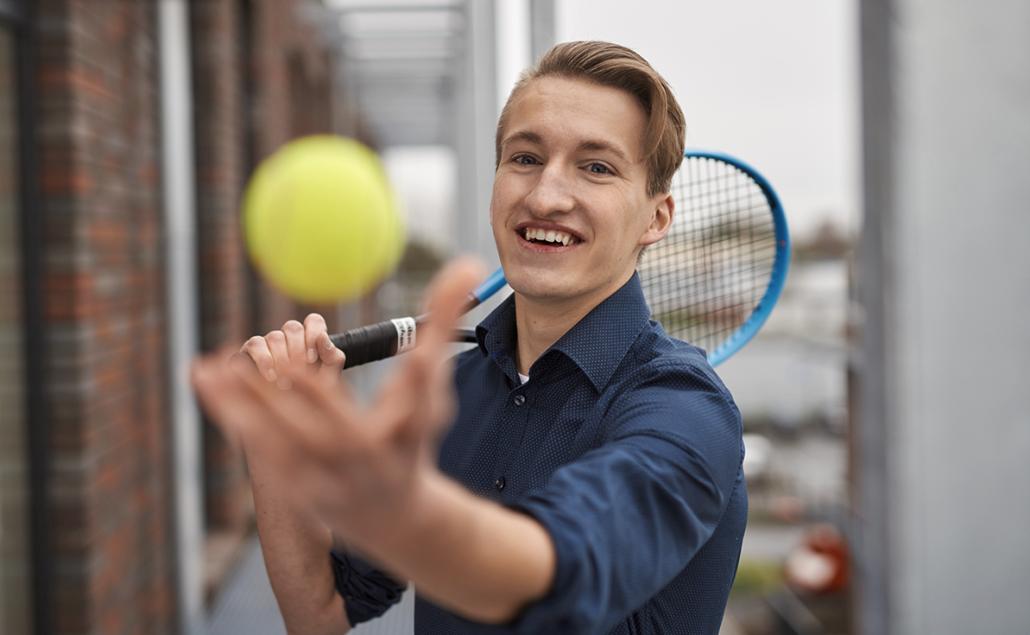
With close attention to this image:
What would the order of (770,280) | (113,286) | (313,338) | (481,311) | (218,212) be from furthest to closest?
(218,212) < (481,311) < (113,286) < (770,280) < (313,338)

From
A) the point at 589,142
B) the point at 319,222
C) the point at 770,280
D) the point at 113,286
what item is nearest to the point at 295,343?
the point at 319,222

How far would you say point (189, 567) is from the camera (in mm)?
4000

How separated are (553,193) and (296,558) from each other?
25.5 inches

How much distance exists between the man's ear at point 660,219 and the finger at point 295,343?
0.48 m

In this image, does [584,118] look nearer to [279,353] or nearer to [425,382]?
[279,353]

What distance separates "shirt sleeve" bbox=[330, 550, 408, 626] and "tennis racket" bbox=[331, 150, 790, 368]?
1.60 ft

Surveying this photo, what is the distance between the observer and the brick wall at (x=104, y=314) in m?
2.88

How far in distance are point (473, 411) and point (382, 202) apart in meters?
0.32

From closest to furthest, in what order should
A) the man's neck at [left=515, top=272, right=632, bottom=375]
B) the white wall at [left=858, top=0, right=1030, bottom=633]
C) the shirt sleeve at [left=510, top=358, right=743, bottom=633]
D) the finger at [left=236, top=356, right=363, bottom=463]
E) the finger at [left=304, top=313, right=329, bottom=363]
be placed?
the finger at [left=236, top=356, right=363, bottom=463], the shirt sleeve at [left=510, top=358, right=743, bottom=633], the man's neck at [left=515, top=272, right=632, bottom=375], the finger at [left=304, top=313, right=329, bottom=363], the white wall at [left=858, top=0, right=1030, bottom=633]

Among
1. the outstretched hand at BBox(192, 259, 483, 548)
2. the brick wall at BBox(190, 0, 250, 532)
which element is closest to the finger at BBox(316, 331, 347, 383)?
the outstretched hand at BBox(192, 259, 483, 548)

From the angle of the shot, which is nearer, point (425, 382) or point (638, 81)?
Answer: point (425, 382)

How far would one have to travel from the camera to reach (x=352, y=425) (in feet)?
2.10

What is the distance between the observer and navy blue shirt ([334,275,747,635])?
0.85 meters

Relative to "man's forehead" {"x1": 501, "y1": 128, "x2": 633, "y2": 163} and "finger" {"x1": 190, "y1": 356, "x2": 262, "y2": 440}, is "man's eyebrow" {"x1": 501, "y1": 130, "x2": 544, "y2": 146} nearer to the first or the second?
"man's forehead" {"x1": 501, "y1": 128, "x2": 633, "y2": 163}
